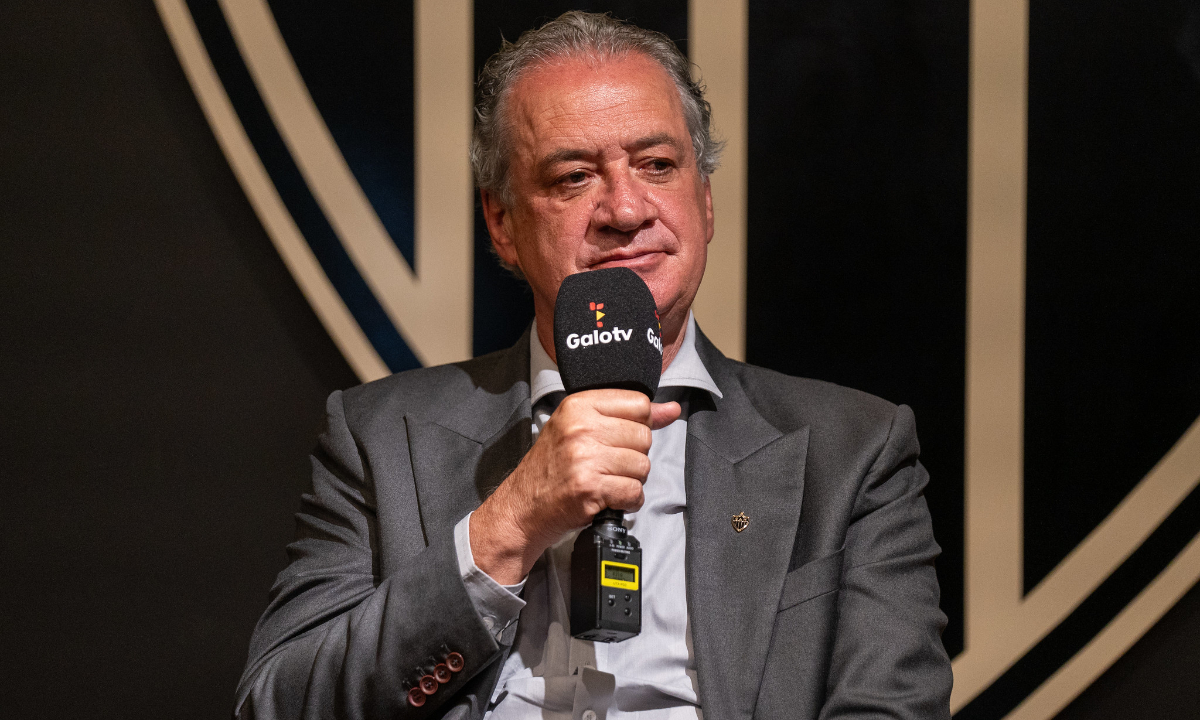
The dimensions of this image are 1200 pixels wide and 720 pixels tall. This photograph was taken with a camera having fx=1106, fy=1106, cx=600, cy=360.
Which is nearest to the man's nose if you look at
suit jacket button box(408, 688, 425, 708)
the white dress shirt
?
the white dress shirt

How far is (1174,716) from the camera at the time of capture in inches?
88.0

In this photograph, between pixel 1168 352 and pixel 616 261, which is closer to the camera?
pixel 616 261

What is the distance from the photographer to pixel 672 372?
1.96 metres

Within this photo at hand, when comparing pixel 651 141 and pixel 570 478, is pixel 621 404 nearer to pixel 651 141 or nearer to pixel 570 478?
pixel 570 478

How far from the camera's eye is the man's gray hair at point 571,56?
2.01 m

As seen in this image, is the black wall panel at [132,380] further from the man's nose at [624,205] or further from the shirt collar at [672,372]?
the man's nose at [624,205]

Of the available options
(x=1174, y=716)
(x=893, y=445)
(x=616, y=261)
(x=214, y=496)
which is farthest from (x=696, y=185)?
(x=1174, y=716)

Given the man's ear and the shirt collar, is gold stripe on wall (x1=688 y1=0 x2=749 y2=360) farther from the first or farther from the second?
the man's ear

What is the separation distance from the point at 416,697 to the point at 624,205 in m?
0.84

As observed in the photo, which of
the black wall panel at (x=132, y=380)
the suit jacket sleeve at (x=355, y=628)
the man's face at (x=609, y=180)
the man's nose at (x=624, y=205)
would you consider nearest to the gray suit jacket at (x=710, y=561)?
the suit jacket sleeve at (x=355, y=628)

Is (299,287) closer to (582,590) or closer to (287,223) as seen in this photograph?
(287,223)

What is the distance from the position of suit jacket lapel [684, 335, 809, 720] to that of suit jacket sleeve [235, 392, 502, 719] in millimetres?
337

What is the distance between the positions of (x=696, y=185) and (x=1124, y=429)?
1.06m

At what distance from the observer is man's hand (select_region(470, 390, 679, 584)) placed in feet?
4.57
